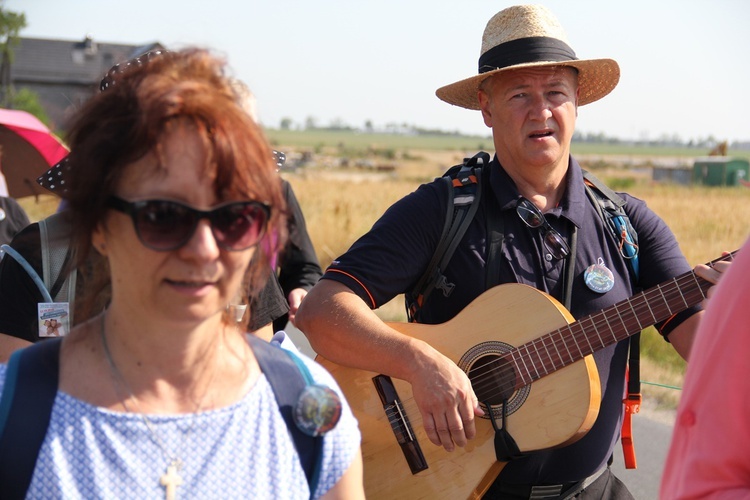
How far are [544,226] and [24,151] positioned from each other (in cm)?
390

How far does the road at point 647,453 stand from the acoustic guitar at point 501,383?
189cm

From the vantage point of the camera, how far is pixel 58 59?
72.1 meters

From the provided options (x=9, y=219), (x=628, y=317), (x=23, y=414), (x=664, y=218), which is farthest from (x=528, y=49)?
(x=664, y=218)

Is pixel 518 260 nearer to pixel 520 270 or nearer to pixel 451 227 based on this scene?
pixel 520 270

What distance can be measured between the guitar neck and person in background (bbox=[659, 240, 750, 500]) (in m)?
1.58

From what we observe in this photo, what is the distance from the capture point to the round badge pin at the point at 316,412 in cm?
176

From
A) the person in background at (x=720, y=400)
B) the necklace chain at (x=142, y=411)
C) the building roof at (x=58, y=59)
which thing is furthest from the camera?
the building roof at (x=58, y=59)

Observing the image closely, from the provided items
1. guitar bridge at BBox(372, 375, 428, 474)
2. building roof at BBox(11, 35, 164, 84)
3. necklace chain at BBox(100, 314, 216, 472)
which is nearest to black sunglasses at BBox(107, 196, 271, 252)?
necklace chain at BBox(100, 314, 216, 472)

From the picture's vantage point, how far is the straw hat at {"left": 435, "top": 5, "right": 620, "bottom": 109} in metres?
3.30

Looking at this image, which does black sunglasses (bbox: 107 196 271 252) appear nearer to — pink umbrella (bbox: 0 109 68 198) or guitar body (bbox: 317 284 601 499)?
guitar body (bbox: 317 284 601 499)

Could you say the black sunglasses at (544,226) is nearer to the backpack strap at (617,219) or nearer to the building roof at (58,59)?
the backpack strap at (617,219)

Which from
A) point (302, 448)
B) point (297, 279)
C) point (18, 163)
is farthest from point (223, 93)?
point (18, 163)

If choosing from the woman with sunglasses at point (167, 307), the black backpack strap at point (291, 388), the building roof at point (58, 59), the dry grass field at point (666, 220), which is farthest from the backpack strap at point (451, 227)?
the building roof at point (58, 59)

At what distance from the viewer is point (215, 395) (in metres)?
1.75
